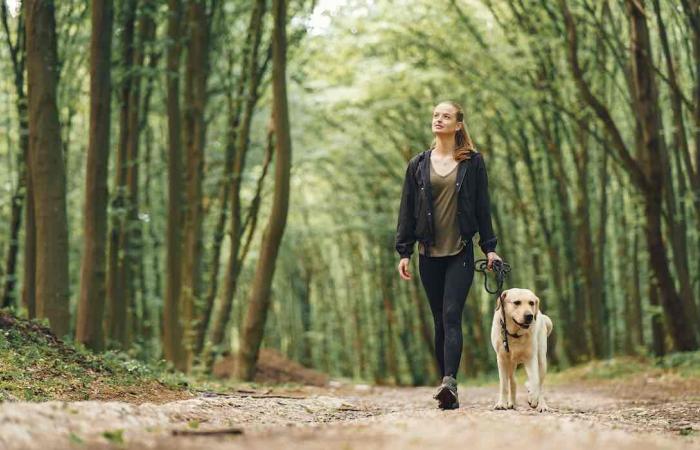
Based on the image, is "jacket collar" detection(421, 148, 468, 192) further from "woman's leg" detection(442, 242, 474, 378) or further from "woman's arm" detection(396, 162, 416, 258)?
"woman's leg" detection(442, 242, 474, 378)

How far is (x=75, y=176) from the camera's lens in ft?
87.7

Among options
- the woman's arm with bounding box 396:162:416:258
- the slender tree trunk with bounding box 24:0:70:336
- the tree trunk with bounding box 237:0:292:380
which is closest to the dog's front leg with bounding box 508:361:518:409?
the woman's arm with bounding box 396:162:416:258

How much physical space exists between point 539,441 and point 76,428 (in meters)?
2.23

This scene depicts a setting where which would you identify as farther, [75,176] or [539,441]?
[75,176]

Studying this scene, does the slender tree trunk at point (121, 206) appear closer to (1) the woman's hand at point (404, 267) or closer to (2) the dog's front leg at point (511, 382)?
(1) the woman's hand at point (404, 267)

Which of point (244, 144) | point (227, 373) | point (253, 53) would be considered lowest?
point (227, 373)

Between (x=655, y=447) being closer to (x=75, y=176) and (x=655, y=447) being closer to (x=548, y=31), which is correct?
(x=548, y=31)

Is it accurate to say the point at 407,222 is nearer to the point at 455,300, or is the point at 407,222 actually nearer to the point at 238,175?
the point at 455,300

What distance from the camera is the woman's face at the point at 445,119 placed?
7.18 meters

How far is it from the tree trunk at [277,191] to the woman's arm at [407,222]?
580cm

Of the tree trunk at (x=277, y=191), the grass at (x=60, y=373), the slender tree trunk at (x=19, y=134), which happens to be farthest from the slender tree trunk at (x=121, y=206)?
the grass at (x=60, y=373)

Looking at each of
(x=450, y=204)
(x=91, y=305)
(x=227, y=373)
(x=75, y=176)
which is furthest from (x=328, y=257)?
(x=450, y=204)

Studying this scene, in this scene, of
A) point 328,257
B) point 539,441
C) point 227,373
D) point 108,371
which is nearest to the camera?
point 539,441

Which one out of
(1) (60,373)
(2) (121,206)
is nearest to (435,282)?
(1) (60,373)
